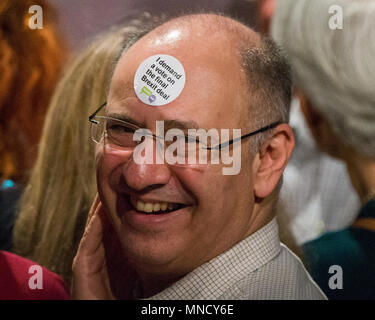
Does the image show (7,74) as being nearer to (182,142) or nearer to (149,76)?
(149,76)

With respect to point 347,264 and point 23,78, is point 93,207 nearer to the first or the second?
point 23,78

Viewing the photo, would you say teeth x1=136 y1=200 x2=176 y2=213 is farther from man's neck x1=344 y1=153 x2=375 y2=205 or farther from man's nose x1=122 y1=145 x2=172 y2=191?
man's neck x1=344 y1=153 x2=375 y2=205

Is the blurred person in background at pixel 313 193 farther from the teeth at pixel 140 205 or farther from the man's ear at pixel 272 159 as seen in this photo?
the teeth at pixel 140 205

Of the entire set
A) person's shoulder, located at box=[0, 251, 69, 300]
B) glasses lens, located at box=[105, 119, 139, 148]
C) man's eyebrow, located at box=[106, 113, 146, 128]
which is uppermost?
man's eyebrow, located at box=[106, 113, 146, 128]

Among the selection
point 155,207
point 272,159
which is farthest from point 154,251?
point 272,159

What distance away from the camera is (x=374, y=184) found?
133cm

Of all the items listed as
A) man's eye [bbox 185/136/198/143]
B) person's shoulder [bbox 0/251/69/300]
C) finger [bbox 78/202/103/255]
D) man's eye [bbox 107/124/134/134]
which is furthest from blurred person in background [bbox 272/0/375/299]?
person's shoulder [bbox 0/251/69/300]

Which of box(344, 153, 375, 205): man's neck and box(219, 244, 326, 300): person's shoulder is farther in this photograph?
box(344, 153, 375, 205): man's neck

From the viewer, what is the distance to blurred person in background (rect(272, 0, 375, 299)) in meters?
1.26

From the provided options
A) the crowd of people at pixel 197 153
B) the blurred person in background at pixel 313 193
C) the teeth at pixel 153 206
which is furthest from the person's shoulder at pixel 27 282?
the blurred person in background at pixel 313 193

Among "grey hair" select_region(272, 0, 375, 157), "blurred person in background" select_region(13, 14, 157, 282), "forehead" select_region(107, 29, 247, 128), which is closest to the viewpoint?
"forehead" select_region(107, 29, 247, 128)

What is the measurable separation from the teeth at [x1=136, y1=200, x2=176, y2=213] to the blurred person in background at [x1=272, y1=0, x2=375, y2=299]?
42 cm

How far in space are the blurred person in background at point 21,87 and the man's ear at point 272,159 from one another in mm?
623

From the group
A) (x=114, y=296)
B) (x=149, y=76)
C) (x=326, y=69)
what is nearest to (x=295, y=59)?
(x=326, y=69)
